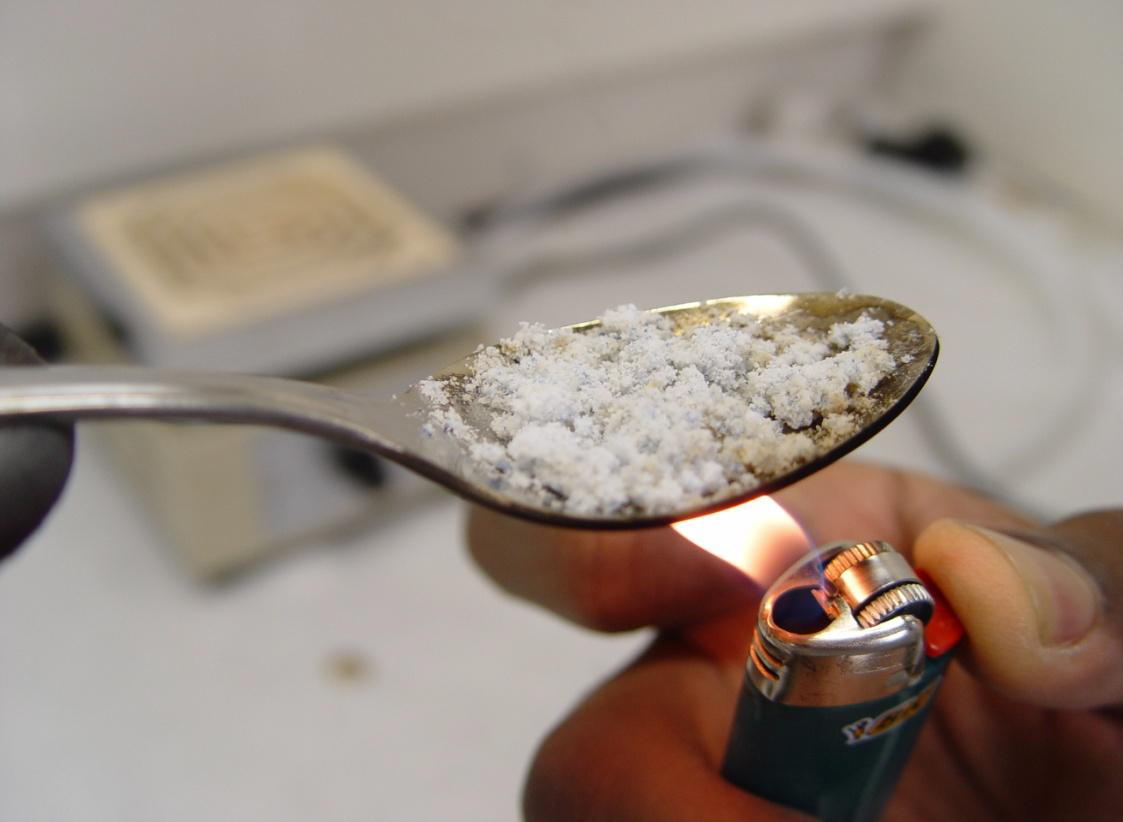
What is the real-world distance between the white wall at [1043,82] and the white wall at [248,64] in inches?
11.2

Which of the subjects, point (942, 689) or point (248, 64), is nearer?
point (942, 689)

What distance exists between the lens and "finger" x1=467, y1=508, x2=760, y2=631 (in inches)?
12.2

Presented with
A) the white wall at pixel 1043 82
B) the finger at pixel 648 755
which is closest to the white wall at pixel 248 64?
the white wall at pixel 1043 82

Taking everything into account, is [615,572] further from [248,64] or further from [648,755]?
[248,64]

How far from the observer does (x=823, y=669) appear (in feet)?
0.63

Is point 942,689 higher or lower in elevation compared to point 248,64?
lower

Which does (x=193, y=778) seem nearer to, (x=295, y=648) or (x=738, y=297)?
(x=295, y=648)

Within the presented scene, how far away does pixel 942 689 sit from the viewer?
31cm

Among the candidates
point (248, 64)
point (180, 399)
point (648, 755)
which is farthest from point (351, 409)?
point (248, 64)

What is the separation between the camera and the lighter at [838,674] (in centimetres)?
19

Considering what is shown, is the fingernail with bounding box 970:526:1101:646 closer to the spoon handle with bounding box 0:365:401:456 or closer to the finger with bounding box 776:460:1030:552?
the finger with bounding box 776:460:1030:552

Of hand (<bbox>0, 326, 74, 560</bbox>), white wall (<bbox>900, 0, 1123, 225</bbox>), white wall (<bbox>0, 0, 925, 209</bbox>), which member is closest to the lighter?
hand (<bbox>0, 326, 74, 560</bbox>)

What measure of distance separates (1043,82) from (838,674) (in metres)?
0.70

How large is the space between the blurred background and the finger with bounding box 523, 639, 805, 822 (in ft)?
0.26
